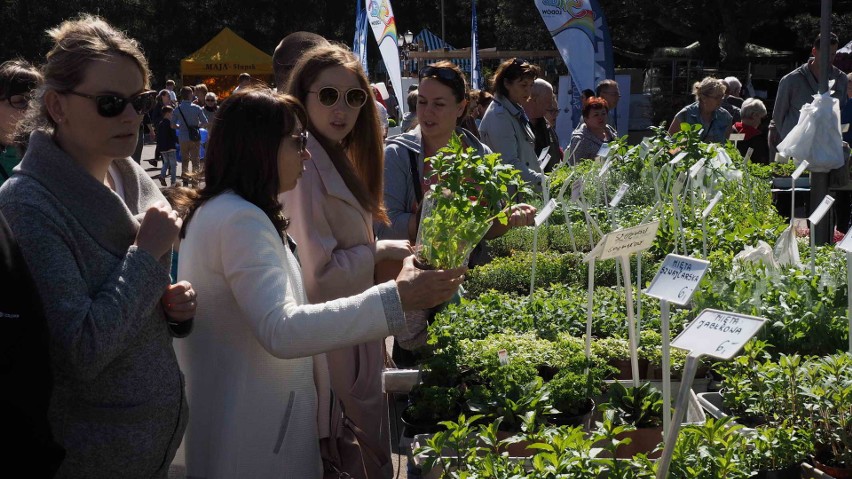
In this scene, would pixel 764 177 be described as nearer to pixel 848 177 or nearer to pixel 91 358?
pixel 848 177

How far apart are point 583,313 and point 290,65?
63.5 inches

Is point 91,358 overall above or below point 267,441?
above

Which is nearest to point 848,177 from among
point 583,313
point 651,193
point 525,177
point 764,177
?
point 764,177

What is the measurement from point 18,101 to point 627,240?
7.29ft

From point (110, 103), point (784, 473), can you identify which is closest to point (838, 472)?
point (784, 473)

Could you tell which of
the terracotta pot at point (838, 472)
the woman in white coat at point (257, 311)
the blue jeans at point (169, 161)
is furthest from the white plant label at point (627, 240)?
the blue jeans at point (169, 161)

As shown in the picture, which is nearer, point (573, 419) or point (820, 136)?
point (573, 419)

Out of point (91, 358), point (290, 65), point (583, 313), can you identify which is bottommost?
point (583, 313)

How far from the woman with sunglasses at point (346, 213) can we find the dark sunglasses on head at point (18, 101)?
3.37 ft

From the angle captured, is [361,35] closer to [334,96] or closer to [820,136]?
[820,136]

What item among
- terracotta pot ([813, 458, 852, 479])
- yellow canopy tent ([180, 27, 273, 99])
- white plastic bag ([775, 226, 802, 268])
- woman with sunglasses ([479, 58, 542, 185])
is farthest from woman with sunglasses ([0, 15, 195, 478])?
yellow canopy tent ([180, 27, 273, 99])

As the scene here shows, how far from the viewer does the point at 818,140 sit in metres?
6.27

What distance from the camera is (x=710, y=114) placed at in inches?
318

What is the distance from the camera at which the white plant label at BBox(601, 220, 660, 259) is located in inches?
102
